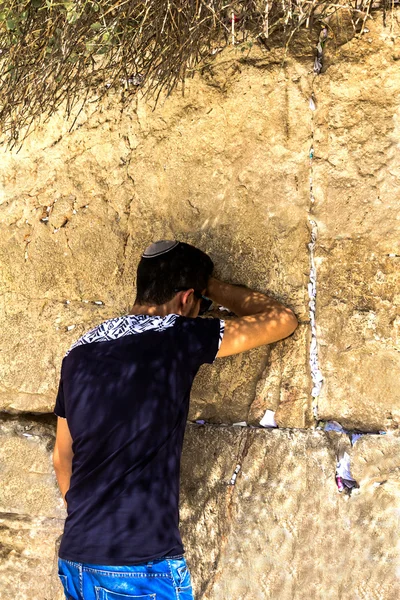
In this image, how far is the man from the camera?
92.7 inches

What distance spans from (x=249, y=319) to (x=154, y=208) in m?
0.91

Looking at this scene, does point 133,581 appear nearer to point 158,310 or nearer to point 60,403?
point 60,403

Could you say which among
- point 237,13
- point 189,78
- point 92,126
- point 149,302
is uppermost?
point 237,13

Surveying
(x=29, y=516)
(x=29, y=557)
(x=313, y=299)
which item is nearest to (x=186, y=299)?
(x=313, y=299)

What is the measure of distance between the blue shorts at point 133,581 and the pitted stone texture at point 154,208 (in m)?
0.95

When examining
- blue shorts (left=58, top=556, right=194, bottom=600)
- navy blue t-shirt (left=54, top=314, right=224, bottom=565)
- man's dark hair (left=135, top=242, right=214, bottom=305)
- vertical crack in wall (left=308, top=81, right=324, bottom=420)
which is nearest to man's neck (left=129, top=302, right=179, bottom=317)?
man's dark hair (left=135, top=242, right=214, bottom=305)

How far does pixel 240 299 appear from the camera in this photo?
9.97 feet

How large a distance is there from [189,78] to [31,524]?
2340 millimetres

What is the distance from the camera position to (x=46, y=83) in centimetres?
349

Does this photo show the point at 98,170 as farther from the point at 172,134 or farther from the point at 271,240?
the point at 271,240

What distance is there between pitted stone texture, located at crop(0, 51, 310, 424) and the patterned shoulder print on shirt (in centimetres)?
66

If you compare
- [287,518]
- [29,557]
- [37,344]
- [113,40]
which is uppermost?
[113,40]

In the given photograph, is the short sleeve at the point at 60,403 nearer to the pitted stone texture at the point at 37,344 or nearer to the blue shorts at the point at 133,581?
the blue shorts at the point at 133,581

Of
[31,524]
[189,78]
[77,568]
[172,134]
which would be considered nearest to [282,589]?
[77,568]
